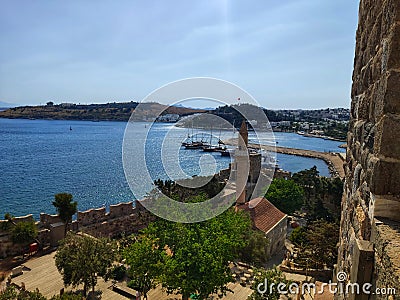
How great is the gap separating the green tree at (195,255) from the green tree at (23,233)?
9054 millimetres

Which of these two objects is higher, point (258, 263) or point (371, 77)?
point (371, 77)

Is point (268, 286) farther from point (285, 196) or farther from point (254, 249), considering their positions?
point (285, 196)

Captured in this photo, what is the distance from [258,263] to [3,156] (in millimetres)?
64648

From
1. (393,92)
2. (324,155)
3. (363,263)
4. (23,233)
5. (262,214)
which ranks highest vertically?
(393,92)

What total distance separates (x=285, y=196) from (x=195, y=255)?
17121 mm

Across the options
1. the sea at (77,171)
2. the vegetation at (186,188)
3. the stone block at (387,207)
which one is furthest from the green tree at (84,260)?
the stone block at (387,207)

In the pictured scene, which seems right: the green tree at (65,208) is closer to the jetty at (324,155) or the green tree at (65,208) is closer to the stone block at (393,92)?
the stone block at (393,92)

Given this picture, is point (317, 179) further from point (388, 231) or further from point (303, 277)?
point (388, 231)

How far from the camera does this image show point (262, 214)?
19.0m

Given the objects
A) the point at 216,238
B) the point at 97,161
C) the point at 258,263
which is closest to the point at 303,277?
the point at 258,263

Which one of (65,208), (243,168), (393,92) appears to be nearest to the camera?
(393,92)

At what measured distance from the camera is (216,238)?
10492 millimetres

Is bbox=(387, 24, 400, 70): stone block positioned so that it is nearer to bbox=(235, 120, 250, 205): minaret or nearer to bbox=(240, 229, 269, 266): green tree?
bbox=(240, 229, 269, 266): green tree

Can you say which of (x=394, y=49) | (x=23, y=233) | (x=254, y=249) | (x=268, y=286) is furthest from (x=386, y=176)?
(x=23, y=233)
